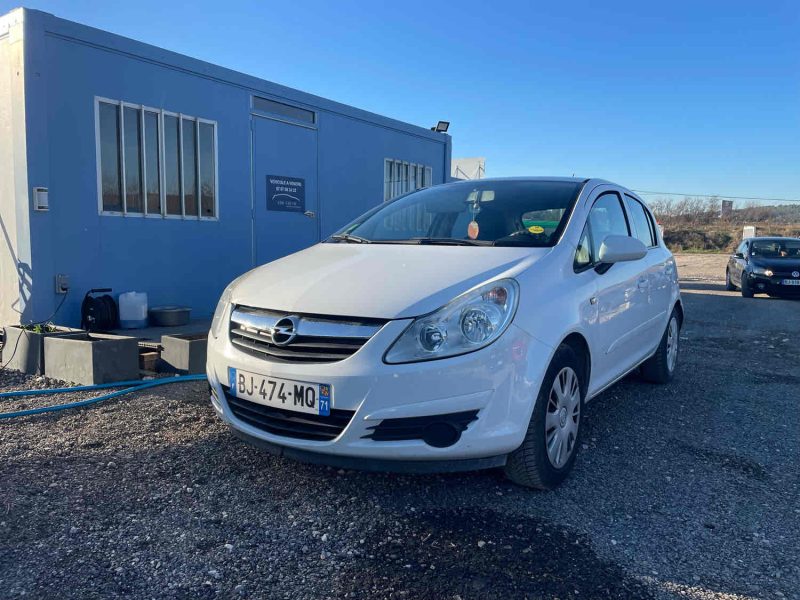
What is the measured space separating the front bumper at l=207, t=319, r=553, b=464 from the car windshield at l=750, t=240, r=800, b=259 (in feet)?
46.7

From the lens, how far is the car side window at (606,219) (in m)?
3.89

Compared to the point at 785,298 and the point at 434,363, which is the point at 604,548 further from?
the point at 785,298

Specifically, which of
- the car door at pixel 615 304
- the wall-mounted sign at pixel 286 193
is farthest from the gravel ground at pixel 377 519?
the wall-mounted sign at pixel 286 193

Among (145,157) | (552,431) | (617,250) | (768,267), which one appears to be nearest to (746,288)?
(768,267)

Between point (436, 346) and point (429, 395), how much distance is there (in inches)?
8.5

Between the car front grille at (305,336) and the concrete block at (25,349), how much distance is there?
323 cm

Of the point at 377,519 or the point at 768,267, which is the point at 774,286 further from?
the point at 377,519

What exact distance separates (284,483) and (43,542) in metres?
1.09

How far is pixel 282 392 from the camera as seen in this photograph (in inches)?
113

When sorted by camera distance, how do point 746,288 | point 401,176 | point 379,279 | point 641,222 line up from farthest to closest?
point 746,288
point 401,176
point 641,222
point 379,279

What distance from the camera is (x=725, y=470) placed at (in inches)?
140

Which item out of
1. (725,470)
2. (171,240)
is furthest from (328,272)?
(171,240)

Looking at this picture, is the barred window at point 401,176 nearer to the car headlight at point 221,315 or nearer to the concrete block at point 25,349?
the concrete block at point 25,349

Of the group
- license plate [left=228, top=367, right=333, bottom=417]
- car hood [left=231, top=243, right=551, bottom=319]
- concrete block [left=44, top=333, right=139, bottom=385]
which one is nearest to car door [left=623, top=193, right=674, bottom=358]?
car hood [left=231, top=243, right=551, bottom=319]
